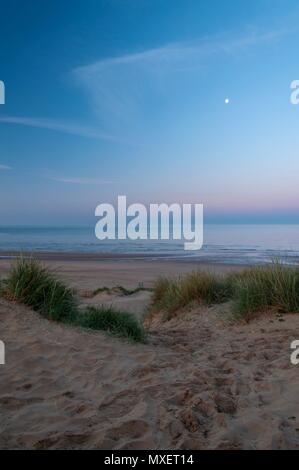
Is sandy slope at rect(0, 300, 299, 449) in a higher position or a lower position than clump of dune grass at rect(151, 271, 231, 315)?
lower

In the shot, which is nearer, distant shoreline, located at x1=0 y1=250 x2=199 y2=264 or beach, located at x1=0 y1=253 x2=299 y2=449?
beach, located at x1=0 y1=253 x2=299 y2=449

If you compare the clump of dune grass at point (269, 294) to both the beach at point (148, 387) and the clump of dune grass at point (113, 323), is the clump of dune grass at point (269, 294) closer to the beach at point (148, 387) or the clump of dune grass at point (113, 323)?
the beach at point (148, 387)

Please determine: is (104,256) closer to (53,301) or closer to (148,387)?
(53,301)

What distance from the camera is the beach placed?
3.66 m

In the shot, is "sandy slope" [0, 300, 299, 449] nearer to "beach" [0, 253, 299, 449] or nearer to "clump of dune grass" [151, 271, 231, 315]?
"beach" [0, 253, 299, 449]

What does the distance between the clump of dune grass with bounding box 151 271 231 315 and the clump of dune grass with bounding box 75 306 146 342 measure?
2566 mm

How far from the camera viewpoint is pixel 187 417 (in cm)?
396

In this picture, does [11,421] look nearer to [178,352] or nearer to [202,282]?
[178,352]

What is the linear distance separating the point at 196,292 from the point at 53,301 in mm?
3663

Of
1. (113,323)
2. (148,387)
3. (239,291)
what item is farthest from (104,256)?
(148,387)

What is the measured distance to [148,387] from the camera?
471 centimetres

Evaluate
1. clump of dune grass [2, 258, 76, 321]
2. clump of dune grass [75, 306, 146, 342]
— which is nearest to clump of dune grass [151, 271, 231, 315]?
clump of dune grass [75, 306, 146, 342]

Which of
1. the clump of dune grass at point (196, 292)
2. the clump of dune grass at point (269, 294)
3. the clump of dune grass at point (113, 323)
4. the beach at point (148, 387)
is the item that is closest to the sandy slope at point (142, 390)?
the beach at point (148, 387)

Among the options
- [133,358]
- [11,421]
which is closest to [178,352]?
[133,358]
